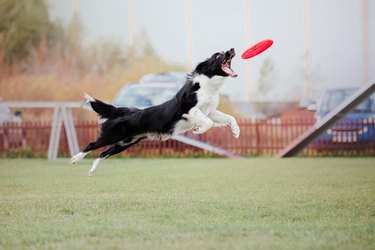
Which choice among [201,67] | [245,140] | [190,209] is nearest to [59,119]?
[245,140]

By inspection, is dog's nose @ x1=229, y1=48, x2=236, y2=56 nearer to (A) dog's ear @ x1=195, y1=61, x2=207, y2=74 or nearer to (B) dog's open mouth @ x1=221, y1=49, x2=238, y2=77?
(B) dog's open mouth @ x1=221, y1=49, x2=238, y2=77

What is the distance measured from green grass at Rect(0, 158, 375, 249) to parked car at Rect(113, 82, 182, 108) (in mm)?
4487

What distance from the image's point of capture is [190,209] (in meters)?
6.23

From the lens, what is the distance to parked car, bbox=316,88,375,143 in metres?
15.6

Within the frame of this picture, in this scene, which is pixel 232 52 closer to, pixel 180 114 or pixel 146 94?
pixel 180 114

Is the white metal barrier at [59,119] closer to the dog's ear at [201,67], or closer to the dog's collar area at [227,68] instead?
the dog's ear at [201,67]

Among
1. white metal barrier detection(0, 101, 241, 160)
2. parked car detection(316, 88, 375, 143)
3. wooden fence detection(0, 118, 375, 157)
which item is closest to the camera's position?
white metal barrier detection(0, 101, 241, 160)

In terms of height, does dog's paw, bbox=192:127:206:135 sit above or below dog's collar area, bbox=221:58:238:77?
below

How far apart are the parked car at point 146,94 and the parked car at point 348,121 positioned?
385cm

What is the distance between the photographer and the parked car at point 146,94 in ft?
51.4

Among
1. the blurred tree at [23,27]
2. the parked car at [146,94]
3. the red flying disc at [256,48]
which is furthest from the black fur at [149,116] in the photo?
the blurred tree at [23,27]

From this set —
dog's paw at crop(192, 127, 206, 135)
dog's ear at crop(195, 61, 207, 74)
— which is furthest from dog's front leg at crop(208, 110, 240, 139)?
dog's ear at crop(195, 61, 207, 74)

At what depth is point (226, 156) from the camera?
1585cm

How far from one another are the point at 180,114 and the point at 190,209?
1.39 meters
